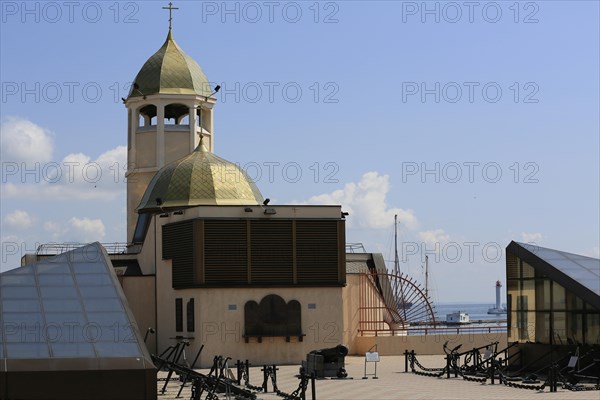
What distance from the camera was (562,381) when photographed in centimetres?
3578

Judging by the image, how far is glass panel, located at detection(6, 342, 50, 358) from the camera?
103ft

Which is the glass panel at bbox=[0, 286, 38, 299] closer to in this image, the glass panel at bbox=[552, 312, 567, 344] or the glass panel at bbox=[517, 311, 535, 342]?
the glass panel at bbox=[552, 312, 567, 344]

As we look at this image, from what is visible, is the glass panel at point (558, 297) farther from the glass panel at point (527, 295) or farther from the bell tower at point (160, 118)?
→ the bell tower at point (160, 118)

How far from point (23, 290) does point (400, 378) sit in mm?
12228

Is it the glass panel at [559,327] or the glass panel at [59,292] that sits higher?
the glass panel at [59,292]

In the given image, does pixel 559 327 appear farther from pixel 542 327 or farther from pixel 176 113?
pixel 176 113

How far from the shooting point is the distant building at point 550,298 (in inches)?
1515

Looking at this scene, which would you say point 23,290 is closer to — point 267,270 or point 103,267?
point 103,267

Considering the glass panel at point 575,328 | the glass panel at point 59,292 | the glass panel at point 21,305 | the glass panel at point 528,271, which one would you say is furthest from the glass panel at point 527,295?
the glass panel at point 21,305

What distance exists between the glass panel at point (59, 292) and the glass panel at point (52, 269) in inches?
47.6

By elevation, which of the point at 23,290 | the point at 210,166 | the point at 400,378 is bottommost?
the point at 400,378

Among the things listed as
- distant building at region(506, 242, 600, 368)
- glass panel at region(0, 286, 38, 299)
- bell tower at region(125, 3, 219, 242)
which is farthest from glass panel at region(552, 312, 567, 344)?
bell tower at region(125, 3, 219, 242)

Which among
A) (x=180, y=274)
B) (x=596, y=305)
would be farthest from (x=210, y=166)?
(x=596, y=305)

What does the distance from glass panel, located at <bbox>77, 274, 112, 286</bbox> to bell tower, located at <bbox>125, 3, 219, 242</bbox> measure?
28.0 meters
